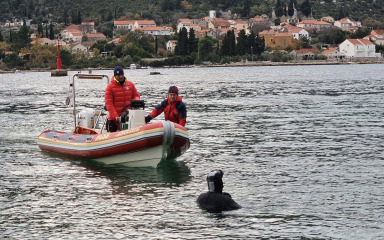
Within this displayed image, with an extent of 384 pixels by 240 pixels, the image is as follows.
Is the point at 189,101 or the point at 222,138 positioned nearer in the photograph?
the point at 222,138

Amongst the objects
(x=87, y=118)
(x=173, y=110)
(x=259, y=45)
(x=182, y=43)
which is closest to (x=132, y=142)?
(x=173, y=110)

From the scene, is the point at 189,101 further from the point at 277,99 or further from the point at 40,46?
the point at 40,46

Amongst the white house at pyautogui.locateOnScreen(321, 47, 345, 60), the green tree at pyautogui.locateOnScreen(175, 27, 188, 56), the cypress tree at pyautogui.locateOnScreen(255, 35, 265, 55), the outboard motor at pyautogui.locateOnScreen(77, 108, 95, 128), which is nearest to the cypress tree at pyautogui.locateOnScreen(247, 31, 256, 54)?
the cypress tree at pyautogui.locateOnScreen(255, 35, 265, 55)

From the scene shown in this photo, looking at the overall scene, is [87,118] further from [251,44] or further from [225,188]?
[251,44]

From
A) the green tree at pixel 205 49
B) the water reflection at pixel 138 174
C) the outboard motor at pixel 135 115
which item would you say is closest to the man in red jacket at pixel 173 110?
the outboard motor at pixel 135 115

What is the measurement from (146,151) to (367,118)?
17.3 meters

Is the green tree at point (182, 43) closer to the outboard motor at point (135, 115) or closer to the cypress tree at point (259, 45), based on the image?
the cypress tree at point (259, 45)

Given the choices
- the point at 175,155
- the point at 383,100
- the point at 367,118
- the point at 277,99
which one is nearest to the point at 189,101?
the point at 277,99

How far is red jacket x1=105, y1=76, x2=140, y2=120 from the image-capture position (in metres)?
21.4

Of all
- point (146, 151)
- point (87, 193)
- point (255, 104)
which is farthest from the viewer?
point (255, 104)

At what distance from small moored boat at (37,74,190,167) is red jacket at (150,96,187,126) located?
0.56m

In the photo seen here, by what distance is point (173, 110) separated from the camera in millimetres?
21391

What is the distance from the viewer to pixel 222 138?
28.6 m

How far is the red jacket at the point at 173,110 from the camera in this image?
2136cm
